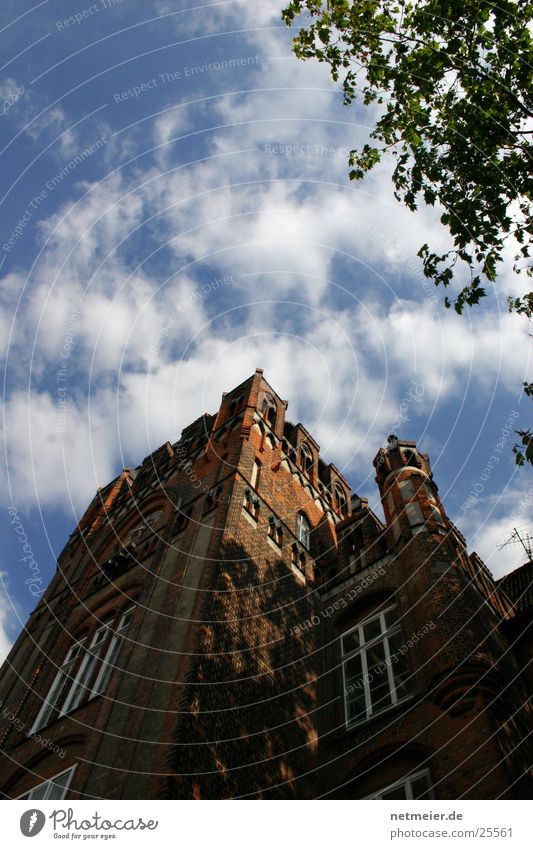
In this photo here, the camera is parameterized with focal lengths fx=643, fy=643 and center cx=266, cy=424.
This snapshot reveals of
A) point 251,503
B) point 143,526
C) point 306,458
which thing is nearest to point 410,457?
point 251,503

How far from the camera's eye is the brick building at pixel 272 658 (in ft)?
38.9

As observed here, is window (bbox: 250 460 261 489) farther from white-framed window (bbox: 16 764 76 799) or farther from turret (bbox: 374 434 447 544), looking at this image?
white-framed window (bbox: 16 764 76 799)

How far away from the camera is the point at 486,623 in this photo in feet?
48.6

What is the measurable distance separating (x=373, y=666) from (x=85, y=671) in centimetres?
760

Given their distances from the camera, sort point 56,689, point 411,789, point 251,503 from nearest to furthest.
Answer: point 411,789 < point 56,689 < point 251,503

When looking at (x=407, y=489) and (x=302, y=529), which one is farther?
(x=302, y=529)

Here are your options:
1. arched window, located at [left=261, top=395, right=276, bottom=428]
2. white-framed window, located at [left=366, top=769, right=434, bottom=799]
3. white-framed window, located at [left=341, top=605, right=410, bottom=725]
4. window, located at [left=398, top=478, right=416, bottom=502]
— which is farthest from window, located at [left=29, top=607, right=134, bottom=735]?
arched window, located at [left=261, top=395, right=276, bottom=428]

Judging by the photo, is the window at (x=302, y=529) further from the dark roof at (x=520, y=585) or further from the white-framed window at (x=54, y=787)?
the white-framed window at (x=54, y=787)

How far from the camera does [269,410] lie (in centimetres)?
2742

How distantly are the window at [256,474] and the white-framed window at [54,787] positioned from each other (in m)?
9.72

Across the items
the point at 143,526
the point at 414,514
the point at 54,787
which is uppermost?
the point at 143,526

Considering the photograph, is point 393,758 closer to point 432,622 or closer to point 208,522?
point 432,622

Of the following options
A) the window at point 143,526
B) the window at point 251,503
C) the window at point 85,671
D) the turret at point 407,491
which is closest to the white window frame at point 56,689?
the window at point 85,671

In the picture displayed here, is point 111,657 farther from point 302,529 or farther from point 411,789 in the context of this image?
point 302,529
